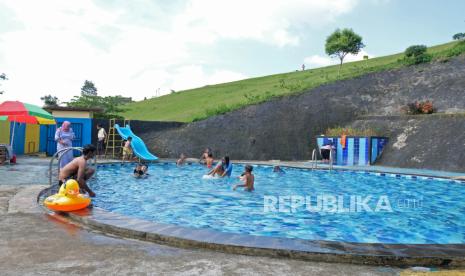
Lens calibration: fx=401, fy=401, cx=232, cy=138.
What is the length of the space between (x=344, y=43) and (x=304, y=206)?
121ft

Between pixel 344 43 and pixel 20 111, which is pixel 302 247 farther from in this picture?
pixel 344 43

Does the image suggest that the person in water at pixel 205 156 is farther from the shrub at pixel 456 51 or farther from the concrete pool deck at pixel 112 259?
the shrub at pixel 456 51

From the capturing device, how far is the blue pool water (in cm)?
774

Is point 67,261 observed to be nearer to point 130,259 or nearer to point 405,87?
point 130,259

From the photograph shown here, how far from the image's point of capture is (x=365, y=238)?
284 inches

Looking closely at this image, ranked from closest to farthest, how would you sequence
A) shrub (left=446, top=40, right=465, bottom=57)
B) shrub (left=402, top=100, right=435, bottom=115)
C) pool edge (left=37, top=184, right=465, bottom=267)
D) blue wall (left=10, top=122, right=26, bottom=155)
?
pool edge (left=37, top=184, right=465, bottom=267) < blue wall (left=10, top=122, right=26, bottom=155) < shrub (left=402, top=100, right=435, bottom=115) < shrub (left=446, top=40, right=465, bottom=57)

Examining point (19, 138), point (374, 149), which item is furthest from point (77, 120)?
point (374, 149)

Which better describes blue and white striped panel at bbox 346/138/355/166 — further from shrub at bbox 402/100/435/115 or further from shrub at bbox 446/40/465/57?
shrub at bbox 446/40/465/57

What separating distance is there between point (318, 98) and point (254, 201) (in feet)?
60.5

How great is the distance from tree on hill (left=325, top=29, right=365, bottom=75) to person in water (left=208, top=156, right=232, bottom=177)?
109ft

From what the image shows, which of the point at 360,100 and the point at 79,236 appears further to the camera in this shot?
the point at 360,100

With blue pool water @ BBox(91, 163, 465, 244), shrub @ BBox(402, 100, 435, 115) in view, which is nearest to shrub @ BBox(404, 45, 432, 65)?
shrub @ BBox(402, 100, 435, 115)

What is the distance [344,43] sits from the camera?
43531mm

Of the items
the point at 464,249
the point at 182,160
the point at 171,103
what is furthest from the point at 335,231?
the point at 171,103
